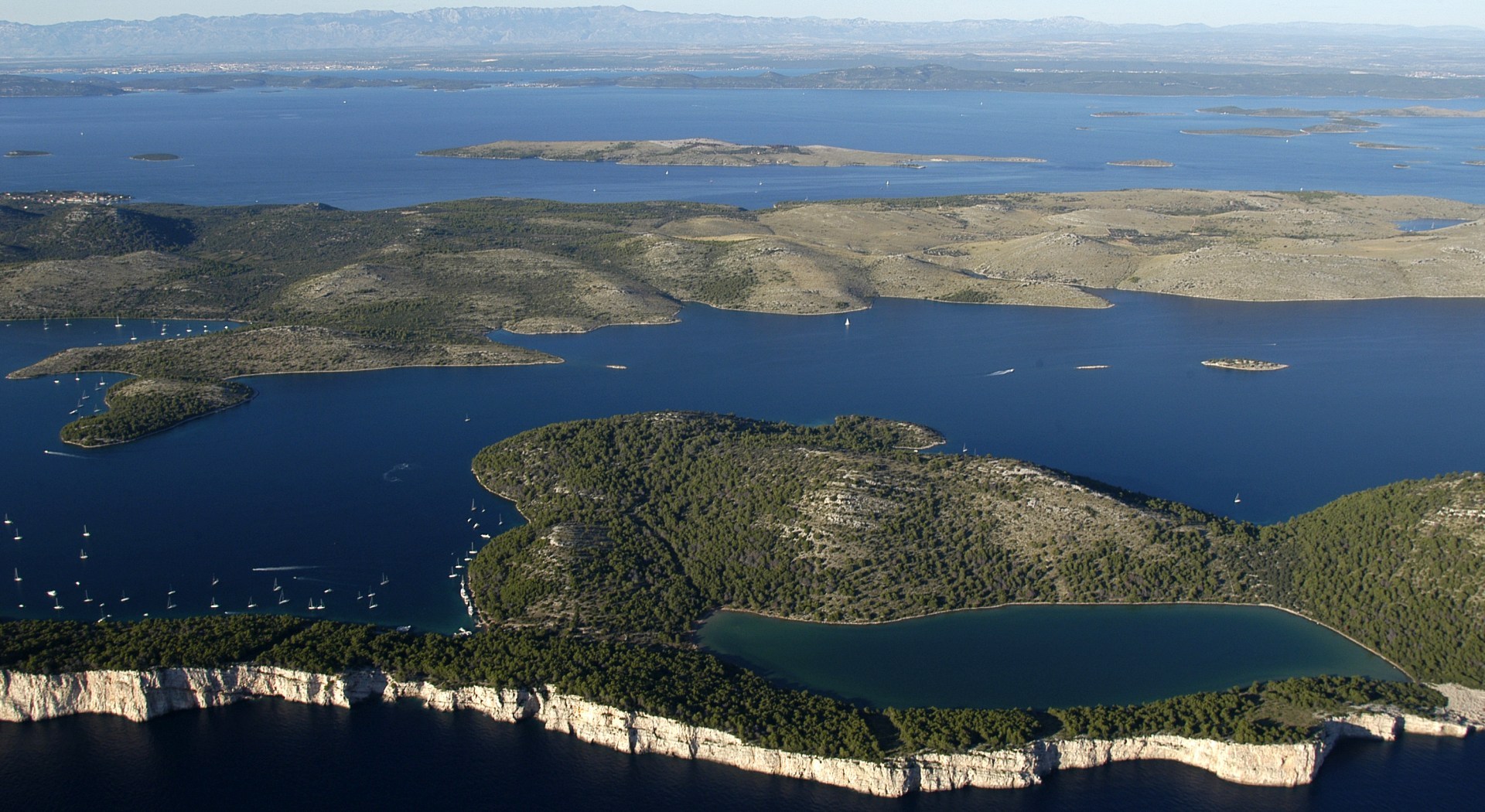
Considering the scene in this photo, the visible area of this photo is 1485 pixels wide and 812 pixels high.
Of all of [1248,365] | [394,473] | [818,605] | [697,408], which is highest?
[1248,365]

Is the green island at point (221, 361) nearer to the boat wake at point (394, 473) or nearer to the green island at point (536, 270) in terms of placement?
the green island at point (536, 270)

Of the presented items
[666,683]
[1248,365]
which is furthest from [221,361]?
[1248,365]

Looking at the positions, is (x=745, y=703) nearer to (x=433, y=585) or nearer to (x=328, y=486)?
(x=433, y=585)

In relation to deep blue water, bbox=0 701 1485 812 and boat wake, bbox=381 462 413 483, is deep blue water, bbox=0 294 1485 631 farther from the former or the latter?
deep blue water, bbox=0 701 1485 812

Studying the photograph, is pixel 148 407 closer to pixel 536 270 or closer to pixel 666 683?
pixel 666 683

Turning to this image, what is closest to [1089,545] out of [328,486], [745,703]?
[745,703]

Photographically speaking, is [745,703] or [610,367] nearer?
[745,703]
